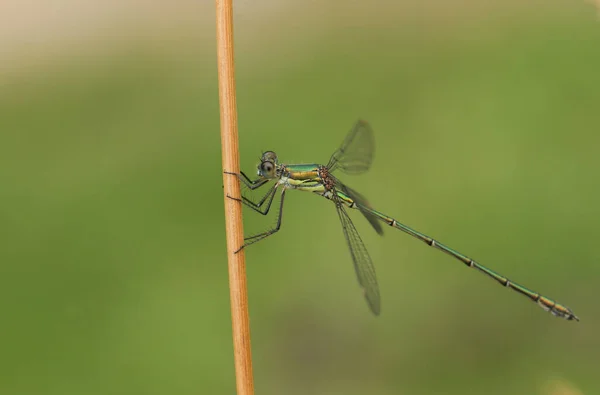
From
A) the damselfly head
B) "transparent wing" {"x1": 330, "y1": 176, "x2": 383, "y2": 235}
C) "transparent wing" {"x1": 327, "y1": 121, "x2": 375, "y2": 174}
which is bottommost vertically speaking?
"transparent wing" {"x1": 330, "y1": 176, "x2": 383, "y2": 235}

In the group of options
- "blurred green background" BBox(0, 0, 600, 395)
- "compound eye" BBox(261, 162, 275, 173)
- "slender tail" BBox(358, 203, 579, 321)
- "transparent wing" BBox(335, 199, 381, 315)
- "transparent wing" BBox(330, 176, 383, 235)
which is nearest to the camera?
"compound eye" BBox(261, 162, 275, 173)

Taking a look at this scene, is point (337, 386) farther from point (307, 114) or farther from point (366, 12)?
point (366, 12)

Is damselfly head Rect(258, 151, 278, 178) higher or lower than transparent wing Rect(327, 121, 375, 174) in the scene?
lower

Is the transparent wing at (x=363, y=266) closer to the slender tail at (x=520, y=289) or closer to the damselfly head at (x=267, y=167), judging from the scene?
the slender tail at (x=520, y=289)

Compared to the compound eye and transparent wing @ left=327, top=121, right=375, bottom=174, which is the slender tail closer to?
transparent wing @ left=327, top=121, right=375, bottom=174

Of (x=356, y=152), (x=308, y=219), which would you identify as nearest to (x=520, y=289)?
(x=356, y=152)

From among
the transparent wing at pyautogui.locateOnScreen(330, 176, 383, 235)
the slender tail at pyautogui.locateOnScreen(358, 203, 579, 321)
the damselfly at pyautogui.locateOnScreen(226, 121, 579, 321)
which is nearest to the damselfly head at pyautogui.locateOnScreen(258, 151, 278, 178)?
the damselfly at pyautogui.locateOnScreen(226, 121, 579, 321)

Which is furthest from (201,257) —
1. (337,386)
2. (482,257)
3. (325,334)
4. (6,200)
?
(482,257)

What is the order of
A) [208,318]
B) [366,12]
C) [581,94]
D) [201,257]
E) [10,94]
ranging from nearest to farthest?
1. [208,318]
2. [201,257]
3. [581,94]
4. [10,94]
5. [366,12]
